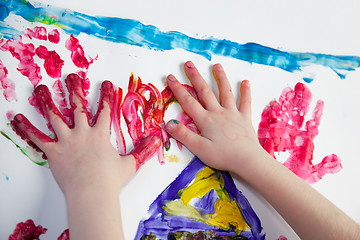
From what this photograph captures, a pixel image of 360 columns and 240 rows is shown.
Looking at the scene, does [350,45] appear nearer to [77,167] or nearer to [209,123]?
[209,123]

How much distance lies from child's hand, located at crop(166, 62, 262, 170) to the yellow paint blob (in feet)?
0.12

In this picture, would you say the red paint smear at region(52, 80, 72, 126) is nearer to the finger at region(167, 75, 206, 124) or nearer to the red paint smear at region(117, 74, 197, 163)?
the red paint smear at region(117, 74, 197, 163)

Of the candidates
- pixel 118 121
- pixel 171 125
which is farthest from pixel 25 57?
pixel 171 125

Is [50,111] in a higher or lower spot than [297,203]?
higher

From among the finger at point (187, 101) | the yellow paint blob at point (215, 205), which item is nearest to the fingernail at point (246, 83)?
the finger at point (187, 101)

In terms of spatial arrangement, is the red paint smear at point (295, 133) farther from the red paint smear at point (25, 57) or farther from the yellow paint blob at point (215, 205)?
the red paint smear at point (25, 57)

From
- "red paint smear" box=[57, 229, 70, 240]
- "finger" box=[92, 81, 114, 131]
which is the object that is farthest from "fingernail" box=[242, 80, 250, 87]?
"red paint smear" box=[57, 229, 70, 240]

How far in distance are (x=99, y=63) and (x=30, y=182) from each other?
12.6 inches

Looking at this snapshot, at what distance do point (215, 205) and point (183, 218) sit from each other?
0.28ft

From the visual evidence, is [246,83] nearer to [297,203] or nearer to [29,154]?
[297,203]

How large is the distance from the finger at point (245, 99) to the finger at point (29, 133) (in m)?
0.48

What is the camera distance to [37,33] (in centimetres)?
89

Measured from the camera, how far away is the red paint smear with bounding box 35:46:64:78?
0.87 metres

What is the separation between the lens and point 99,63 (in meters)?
0.90
